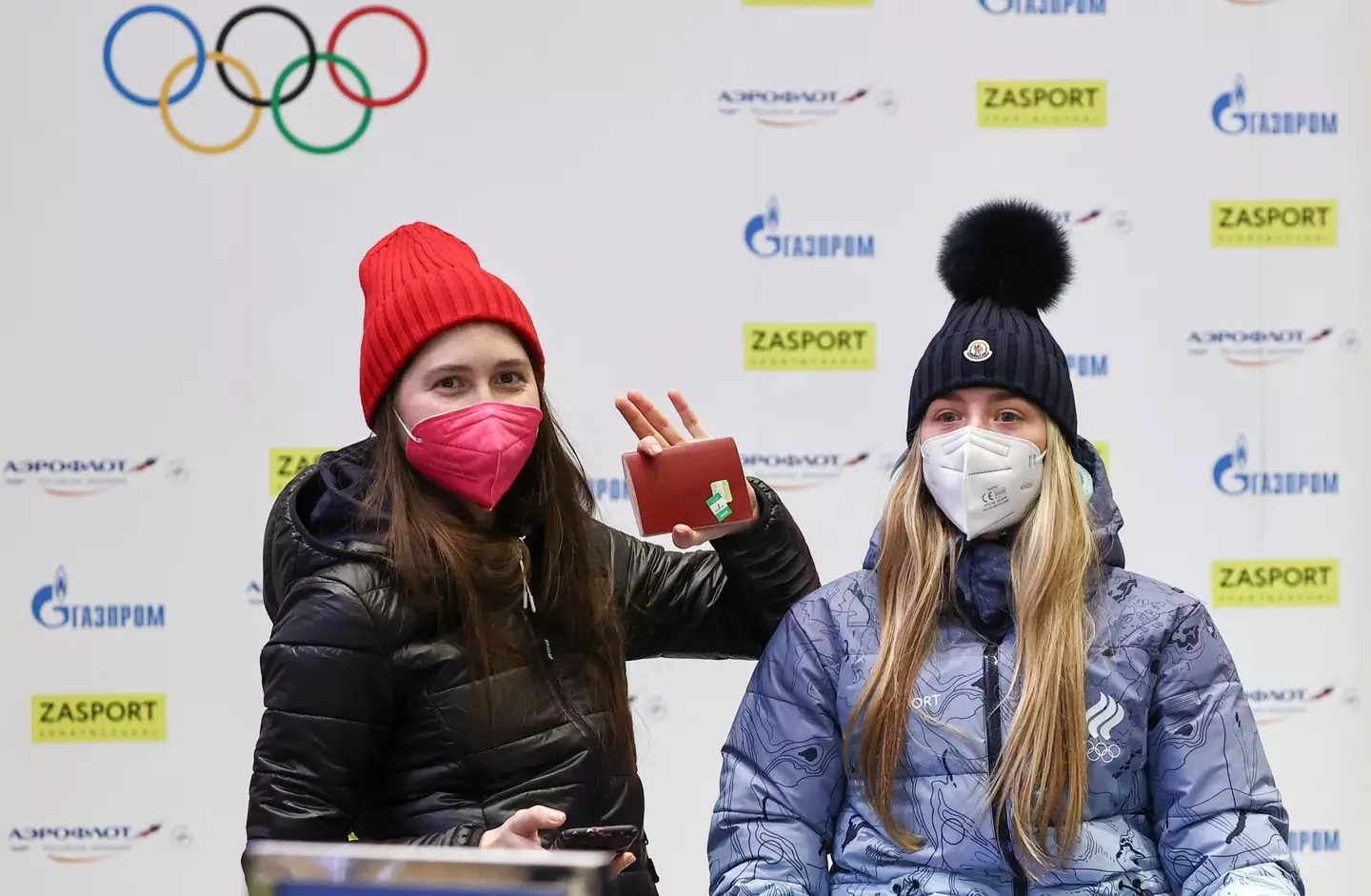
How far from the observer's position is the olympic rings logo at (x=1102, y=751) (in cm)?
161

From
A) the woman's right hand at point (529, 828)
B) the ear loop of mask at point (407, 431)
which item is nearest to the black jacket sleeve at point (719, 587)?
the ear loop of mask at point (407, 431)

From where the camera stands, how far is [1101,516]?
178 centimetres

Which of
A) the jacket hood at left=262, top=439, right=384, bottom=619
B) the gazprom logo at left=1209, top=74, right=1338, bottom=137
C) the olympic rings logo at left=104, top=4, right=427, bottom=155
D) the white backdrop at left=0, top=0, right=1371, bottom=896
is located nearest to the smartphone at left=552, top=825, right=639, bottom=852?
the jacket hood at left=262, top=439, right=384, bottom=619

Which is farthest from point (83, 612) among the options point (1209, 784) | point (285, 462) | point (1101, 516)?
point (1209, 784)

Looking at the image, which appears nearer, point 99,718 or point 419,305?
point 419,305

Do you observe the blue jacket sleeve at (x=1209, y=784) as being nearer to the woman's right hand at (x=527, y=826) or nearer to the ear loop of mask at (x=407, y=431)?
the woman's right hand at (x=527, y=826)

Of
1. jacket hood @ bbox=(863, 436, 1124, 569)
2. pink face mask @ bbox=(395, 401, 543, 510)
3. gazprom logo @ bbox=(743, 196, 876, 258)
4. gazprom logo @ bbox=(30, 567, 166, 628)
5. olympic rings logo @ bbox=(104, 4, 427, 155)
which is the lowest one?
gazprom logo @ bbox=(30, 567, 166, 628)

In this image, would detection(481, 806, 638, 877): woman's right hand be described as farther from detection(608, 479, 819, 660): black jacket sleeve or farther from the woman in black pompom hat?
detection(608, 479, 819, 660): black jacket sleeve

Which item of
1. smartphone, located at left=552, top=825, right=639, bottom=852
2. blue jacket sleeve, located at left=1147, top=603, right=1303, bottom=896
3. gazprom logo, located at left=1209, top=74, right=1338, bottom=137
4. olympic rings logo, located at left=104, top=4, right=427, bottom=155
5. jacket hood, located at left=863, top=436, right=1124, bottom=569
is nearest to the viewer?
smartphone, located at left=552, top=825, right=639, bottom=852

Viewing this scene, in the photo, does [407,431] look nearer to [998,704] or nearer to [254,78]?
[998,704]

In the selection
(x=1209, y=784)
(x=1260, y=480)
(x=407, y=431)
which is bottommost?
(x=1209, y=784)

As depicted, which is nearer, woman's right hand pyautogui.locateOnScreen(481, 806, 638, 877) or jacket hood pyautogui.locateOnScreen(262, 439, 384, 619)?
woman's right hand pyautogui.locateOnScreen(481, 806, 638, 877)

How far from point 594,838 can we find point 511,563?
0.45 meters

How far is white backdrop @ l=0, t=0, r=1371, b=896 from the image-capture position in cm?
328
